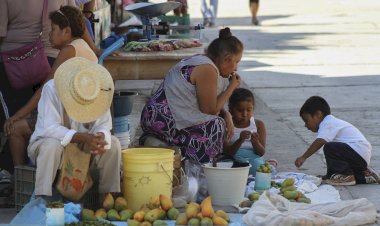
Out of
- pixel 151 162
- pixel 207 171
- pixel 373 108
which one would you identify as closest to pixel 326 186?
pixel 207 171

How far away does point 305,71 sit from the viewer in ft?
49.5

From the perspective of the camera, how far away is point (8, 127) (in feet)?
23.2

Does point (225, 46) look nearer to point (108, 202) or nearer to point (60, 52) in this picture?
point (60, 52)

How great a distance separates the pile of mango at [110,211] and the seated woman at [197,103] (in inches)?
40.5

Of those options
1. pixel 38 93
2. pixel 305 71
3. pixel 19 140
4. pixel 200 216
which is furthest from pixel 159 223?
pixel 305 71

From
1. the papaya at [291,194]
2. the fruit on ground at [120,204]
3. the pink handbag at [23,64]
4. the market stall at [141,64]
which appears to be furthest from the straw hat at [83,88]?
the market stall at [141,64]

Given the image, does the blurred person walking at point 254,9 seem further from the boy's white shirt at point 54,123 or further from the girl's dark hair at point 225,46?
the boy's white shirt at point 54,123

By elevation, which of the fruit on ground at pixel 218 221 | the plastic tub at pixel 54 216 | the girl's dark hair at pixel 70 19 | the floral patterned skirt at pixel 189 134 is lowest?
the fruit on ground at pixel 218 221

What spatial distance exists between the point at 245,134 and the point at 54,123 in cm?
191

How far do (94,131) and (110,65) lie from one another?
6.93 ft

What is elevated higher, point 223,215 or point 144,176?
point 144,176

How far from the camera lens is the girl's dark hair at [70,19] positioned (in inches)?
283

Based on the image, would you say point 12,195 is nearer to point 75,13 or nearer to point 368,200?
point 75,13

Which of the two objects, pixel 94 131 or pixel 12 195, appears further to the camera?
pixel 12 195
